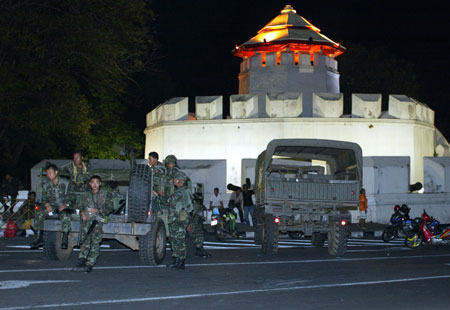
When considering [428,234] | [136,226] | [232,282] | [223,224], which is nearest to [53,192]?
[136,226]

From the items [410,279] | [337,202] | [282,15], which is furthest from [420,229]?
[282,15]

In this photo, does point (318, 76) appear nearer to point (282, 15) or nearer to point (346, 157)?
point (282, 15)

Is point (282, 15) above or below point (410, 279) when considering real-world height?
above

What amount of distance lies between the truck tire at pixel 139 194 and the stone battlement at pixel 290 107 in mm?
18866

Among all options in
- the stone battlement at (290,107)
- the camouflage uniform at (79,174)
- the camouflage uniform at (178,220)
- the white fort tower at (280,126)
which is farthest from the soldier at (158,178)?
the stone battlement at (290,107)

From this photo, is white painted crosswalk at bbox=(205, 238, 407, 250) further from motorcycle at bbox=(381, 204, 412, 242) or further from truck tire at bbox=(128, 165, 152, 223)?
truck tire at bbox=(128, 165, 152, 223)

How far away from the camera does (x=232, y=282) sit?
9695mm

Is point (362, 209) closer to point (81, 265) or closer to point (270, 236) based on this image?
point (270, 236)

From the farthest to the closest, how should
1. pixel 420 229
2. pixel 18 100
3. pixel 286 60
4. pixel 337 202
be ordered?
1. pixel 286 60
2. pixel 18 100
3. pixel 420 229
4. pixel 337 202

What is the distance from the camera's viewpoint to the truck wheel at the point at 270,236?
14320 millimetres

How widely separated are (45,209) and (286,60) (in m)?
24.1

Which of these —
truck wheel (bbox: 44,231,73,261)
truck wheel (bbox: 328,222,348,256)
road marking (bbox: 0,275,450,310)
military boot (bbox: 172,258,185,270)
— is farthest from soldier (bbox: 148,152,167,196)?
truck wheel (bbox: 328,222,348,256)

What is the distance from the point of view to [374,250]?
1622 centimetres

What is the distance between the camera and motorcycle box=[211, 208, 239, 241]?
19125 millimetres
